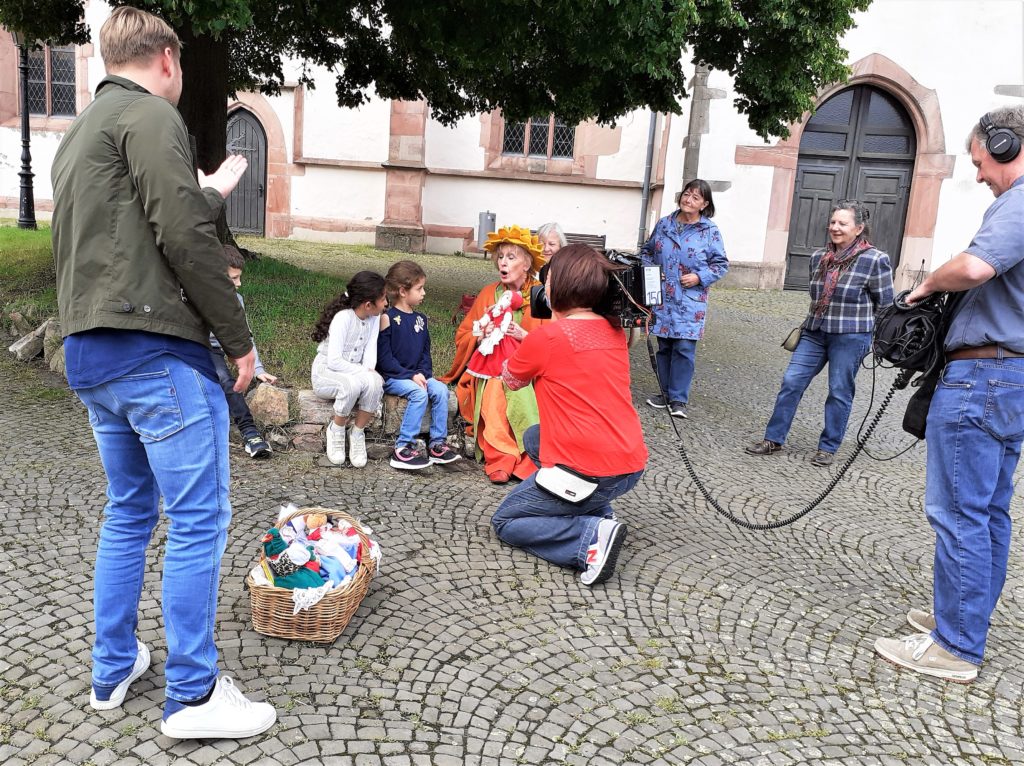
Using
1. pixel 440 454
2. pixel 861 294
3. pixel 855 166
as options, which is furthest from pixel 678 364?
pixel 855 166

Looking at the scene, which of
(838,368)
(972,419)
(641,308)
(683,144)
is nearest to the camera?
(972,419)

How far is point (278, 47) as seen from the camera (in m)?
10.2

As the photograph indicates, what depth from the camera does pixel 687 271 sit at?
696 cm

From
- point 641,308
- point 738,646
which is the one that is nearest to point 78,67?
point 641,308

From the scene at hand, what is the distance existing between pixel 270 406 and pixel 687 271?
352cm

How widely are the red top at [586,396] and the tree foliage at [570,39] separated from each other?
324 cm

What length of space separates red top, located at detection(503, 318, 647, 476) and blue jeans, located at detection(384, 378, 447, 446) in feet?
4.94

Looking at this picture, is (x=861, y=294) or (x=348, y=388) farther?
(x=861, y=294)

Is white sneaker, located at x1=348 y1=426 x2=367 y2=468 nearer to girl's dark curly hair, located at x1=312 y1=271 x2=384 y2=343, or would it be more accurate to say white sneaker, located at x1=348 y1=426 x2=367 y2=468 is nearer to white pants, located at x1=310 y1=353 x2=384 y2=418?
white pants, located at x1=310 y1=353 x2=384 y2=418

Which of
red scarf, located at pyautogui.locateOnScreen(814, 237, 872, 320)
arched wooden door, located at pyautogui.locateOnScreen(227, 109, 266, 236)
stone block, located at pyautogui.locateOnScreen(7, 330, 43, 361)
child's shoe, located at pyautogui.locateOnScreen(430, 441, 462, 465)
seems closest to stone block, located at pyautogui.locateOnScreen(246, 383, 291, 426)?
child's shoe, located at pyautogui.locateOnScreen(430, 441, 462, 465)

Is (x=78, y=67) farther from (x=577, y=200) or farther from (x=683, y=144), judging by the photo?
(x=683, y=144)

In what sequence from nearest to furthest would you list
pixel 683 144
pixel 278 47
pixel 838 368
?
pixel 838 368
pixel 278 47
pixel 683 144

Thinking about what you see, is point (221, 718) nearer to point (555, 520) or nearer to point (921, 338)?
point (555, 520)

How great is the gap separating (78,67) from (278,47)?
1121cm
